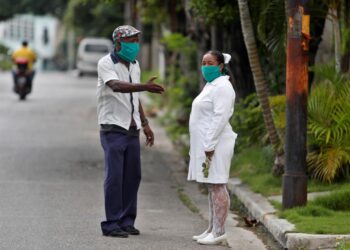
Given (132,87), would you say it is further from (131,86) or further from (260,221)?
(260,221)

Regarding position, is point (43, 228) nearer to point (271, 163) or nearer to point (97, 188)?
point (97, 188)

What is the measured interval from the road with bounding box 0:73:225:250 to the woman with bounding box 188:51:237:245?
0.41 metres

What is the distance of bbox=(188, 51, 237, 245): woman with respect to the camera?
27.6 ft

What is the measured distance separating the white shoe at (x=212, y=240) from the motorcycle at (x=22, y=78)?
20226mm

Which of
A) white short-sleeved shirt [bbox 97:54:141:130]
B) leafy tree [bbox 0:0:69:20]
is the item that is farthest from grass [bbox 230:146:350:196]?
leafy tree [bbox 0:0:69:20]

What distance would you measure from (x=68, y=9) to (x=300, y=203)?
38975 mm

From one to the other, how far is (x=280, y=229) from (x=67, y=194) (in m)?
3.67

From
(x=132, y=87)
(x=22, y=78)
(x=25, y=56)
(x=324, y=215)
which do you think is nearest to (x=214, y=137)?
(x=132, y=87)

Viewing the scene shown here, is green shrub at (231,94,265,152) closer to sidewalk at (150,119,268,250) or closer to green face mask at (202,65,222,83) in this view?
sidewalk at (150,119,268,250)

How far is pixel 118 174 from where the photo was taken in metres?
8.88

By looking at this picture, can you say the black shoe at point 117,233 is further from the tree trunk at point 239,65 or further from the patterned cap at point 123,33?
the tree trunk at point 239,65

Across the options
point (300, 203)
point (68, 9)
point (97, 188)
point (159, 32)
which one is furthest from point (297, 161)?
point (68, 9)

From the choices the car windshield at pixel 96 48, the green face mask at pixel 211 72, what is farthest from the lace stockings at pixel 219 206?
the car windshield at pixel 96 48

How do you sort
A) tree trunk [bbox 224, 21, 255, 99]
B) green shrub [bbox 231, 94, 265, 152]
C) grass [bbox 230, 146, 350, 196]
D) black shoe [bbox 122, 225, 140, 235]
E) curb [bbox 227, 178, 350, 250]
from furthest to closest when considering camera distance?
tree trunk [bbox 224, 21, 255, 99] < green shrub [bbox 231, 94, 265, 152] < grass [bbox 230, 146, 350, 196] < black shoe [bbox 122, 225, 140, 235] < curb [bbox 227, 178, 350, 250]
